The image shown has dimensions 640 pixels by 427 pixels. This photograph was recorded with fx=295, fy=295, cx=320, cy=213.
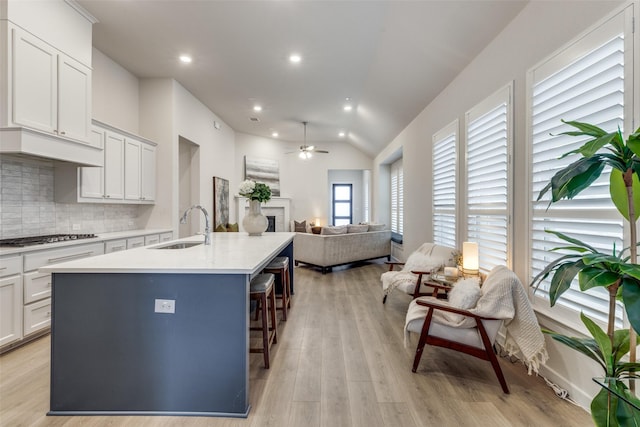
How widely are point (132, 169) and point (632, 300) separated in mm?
5047

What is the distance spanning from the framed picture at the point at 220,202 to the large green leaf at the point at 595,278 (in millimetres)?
6312

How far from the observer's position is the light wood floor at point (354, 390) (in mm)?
1784

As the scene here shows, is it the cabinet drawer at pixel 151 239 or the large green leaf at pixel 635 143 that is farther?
the cabinet drawer at pixel 151 239

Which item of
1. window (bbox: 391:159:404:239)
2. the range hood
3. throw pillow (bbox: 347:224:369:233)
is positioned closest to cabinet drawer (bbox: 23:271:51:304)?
the range hood

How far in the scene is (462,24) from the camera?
2.79 meters

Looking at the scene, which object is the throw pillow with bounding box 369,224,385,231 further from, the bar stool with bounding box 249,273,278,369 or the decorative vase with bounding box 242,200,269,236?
the bar stool with bounding box 249,273,278,369

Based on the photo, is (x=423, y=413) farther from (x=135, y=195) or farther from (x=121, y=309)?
(x=135, y=195)

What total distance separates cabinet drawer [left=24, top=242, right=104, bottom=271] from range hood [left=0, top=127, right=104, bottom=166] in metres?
0.92

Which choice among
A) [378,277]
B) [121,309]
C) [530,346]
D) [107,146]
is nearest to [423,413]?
[530,346]

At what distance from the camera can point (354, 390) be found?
2082mm

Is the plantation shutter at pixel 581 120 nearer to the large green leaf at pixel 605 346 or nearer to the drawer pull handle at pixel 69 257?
the large green leaf at pixel 605 346

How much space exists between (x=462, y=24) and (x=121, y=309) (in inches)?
143

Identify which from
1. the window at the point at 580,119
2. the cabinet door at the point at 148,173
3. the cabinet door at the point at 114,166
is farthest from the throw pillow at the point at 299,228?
the window at the point at 580,119

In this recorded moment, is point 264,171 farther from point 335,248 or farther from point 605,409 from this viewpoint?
point 605,409
